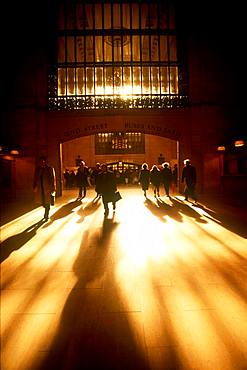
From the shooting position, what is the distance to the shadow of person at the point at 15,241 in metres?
5.60

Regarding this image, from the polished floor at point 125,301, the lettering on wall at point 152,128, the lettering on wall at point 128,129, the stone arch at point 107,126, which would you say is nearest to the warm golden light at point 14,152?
the stone arch at point 107,126

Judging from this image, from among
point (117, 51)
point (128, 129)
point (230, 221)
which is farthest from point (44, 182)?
point (117, 51)

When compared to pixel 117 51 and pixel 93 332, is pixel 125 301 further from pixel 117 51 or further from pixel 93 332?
pixel 117 51

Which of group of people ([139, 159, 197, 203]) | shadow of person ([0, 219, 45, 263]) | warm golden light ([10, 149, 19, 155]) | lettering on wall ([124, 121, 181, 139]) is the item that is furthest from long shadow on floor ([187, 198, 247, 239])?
warm golden light ([10, 149, 19, 155])

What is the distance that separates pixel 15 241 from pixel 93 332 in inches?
164

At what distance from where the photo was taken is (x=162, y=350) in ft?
8.25

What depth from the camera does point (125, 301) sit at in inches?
137

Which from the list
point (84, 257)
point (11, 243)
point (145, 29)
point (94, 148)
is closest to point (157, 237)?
point (84, 257)

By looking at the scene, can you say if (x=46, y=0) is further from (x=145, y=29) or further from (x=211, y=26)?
(x=211, y=26)

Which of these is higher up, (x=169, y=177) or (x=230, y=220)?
(x=169, y=177)

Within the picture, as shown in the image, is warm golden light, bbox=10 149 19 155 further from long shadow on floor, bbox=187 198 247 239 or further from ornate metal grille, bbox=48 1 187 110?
long shadow on floor, bbox=187 198 247 239

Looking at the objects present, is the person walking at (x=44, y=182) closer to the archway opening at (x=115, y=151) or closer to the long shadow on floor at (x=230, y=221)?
the long shadow on floor at (x=230, y=221)

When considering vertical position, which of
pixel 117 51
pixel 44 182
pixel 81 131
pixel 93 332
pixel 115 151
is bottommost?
pixel 93 332

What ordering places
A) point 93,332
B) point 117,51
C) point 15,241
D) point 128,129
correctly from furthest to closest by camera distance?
1. point 117,51
2. point 128,129
3. point 15,241
4. point 93,332
